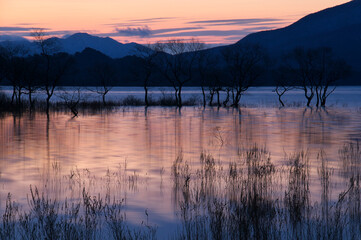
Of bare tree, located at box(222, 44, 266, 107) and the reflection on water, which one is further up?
bare tree, located at box(222, 44, 266, 107)

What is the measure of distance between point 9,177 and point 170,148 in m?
9.58

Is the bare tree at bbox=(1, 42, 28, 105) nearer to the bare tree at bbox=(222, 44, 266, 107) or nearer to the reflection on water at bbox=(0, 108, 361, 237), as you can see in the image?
the reflection on water at bbox=(0, 108, 361, 237)

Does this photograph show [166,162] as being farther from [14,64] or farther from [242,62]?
[242,62]

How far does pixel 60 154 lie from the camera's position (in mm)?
20484

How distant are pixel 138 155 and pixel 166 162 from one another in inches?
104

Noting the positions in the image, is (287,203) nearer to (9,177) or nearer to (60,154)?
(9,177)

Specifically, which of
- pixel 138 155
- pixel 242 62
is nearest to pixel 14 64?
pixel 242 62

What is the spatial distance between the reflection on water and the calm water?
36 mm

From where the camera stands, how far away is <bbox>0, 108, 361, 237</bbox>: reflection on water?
39.0 ft

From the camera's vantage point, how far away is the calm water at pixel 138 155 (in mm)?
12164

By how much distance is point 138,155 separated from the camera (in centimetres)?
2003

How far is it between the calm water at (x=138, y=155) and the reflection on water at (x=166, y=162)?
0.04m

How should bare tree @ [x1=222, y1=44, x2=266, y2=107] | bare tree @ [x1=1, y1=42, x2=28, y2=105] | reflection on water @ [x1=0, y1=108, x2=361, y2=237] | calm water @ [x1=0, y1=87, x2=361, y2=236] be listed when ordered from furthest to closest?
bare tree @ [x1=222, y1=44, x2=266, y2=107], bare tree @ [x1=1, y1=42, x2=28, y2=105], calm water @ [x1=0, y1=87, x2=361, y2=236], reflection on water @ [x1=0, y1=108, x2=361, y2=237]

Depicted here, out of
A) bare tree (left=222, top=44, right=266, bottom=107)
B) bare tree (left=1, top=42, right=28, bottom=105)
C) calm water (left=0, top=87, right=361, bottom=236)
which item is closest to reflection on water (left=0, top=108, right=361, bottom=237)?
calm water (left=0, top=87, right=361, bottom=236)
